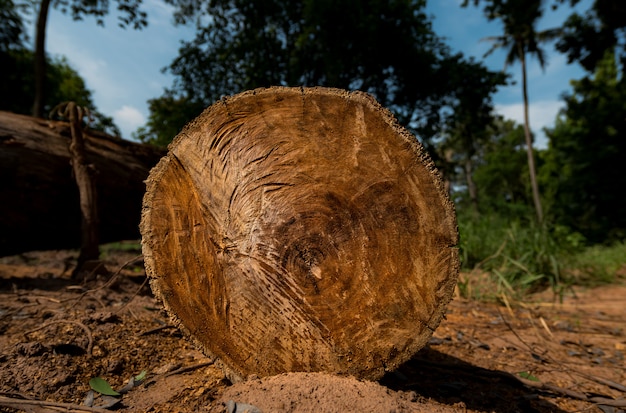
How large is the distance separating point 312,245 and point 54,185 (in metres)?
2.90

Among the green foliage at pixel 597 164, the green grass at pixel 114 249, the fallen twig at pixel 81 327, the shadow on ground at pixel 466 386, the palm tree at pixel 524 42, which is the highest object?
the palm tree at pixel 524 42

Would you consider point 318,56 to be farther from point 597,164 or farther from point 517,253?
→ point 597,164

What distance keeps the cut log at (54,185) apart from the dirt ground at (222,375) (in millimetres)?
433

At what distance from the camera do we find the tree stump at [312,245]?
1.29 meters

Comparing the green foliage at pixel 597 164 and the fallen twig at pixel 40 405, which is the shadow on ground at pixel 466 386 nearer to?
the fallen twig at pixel 40 405

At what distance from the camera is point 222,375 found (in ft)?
→ 5.15

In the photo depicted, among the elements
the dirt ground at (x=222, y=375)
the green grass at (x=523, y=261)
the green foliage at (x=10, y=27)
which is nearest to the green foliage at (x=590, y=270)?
the green grass at (x=523, y=261)

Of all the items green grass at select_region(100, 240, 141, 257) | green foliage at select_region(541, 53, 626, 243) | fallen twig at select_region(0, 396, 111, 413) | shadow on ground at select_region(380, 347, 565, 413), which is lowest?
shadow on ground at select_region(380, 347, 565, 413)

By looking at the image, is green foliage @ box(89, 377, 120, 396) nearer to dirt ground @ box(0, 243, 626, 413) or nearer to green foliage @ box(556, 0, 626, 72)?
dirt ground @ box(0, 243, 626, 413)

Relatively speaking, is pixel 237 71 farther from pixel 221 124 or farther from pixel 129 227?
pixel 221 124

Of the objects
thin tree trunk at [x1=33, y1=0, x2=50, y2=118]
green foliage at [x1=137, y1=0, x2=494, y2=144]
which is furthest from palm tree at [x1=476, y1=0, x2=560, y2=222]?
thin tree trunk at [x1=33, y1=0, x2=50, y2=118]

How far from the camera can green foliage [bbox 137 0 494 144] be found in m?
9.98

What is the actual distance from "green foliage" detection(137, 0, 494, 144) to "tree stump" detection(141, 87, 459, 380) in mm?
9099

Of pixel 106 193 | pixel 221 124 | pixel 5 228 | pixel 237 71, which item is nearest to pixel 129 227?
pixel 106 193
